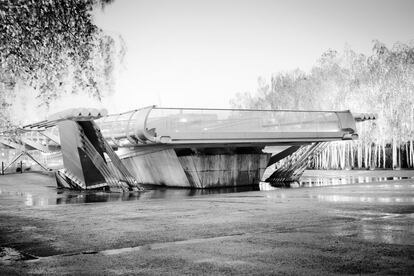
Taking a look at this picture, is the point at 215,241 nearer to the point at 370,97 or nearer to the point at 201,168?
the point at 201,168

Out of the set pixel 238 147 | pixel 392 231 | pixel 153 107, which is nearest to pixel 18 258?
pixel 392 231

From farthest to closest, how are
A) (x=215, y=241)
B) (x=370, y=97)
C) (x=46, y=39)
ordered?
(x=370, y=97), (x=46, y=39), (x=215, y=241)

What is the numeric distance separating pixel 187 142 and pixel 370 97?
3222 cm

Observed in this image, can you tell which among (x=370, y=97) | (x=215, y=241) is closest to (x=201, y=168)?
(x=215, y=241)

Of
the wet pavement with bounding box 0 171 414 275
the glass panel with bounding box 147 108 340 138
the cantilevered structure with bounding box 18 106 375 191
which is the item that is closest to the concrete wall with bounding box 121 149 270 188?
the cantilevered structure with bounding box 18 106 375 191

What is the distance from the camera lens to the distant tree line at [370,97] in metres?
48.2

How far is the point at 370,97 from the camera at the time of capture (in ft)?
164

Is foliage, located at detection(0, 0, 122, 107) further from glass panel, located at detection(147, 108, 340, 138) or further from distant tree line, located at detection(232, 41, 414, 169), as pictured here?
distant tree line, located at detection(232, 41, 414, 169)

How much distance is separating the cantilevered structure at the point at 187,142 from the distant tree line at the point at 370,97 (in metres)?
21.7

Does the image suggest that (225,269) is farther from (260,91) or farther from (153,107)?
(260,91)

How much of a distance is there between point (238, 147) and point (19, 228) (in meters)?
19.5

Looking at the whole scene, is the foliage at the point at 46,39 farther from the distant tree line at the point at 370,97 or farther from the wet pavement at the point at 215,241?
the distant tree line at the point at 370,97

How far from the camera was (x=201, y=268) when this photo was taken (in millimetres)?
4832

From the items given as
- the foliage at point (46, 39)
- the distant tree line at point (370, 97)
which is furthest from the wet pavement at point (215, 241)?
the distant tree line at point (370, 97)
